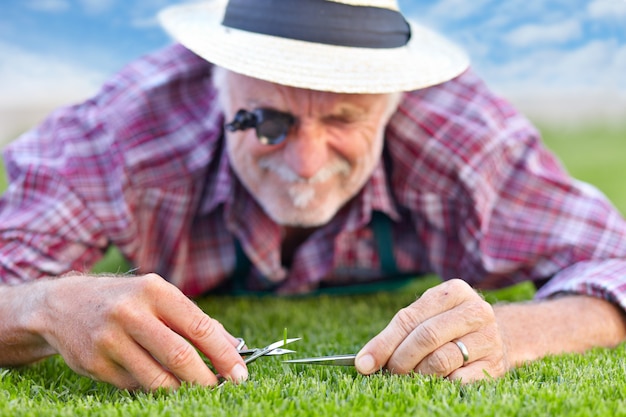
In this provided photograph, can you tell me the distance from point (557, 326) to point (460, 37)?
4.26 ft

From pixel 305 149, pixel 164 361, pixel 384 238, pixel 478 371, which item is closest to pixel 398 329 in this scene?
pixel 478 371

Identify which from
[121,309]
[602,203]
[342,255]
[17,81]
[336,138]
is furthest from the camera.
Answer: [17,81]

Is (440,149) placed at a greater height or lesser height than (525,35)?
lesser

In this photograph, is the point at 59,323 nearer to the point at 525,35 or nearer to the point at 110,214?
the point at 110,214

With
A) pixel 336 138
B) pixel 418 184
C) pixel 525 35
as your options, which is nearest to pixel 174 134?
pixel 336 138

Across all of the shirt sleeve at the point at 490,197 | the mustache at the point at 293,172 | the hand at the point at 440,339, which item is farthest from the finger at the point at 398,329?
the shirt sleeve at the point at 490,197

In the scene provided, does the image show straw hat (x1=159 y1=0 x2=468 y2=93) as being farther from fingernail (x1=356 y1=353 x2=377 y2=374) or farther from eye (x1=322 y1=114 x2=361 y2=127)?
fingernail (x1=356 y1=353 x2=377 y2=374)

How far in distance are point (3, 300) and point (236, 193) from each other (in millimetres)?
1018

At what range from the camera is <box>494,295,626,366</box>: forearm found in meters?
2.01

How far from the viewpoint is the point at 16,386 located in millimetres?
1774

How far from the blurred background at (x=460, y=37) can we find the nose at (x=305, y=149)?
574 millimetres

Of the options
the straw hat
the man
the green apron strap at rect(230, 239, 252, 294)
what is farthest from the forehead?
the green apron strap at rect(230, 239, 252, 294)

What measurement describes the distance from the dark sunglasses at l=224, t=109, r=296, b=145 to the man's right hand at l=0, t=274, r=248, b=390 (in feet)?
2.63

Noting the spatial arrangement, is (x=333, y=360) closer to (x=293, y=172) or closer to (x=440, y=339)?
(x=440, y=339)
